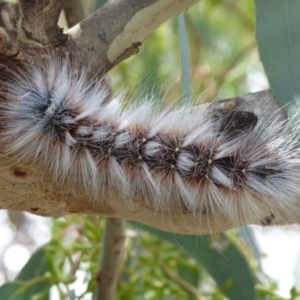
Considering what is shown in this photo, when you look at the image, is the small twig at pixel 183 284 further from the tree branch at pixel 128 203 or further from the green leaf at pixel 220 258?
the tree branch at pixel 128 203

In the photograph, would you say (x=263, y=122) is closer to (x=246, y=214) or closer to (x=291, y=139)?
(x=291, y=139)

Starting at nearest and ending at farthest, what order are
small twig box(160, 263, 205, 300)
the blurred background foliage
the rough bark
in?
the rough bark → the blurred background foliage → small twig box(160, 263, 205, 300)

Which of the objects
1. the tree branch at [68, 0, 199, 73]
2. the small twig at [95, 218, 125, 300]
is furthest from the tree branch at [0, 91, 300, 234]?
the small twig at [95, 218, 125, 300]

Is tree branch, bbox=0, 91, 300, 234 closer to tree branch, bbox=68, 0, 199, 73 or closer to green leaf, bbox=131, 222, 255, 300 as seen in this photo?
tree branch, bbox=68, 0, 199, 73

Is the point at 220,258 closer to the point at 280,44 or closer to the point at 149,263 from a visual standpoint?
the point at 149,263

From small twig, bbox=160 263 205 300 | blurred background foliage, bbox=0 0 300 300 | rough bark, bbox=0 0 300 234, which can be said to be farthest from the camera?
small twig, bbox=160 263 205 300

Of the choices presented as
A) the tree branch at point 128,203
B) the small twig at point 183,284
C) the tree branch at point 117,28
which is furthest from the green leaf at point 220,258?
the tree branch at point 117,28

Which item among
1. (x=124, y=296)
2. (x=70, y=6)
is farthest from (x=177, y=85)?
(x=124, y=296)
